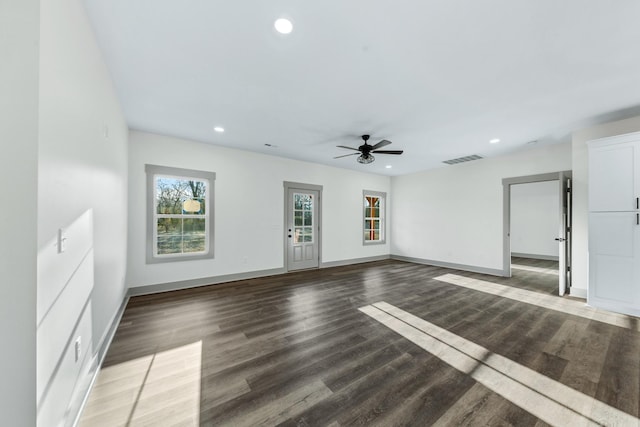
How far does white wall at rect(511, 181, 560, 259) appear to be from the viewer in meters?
7.50

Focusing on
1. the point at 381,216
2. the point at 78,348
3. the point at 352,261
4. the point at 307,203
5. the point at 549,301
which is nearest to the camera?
the point at 78,348

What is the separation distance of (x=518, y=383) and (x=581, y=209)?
3.73 meters

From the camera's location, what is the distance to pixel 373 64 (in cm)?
229

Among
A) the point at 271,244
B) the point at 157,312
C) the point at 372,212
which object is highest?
the point at 372,212

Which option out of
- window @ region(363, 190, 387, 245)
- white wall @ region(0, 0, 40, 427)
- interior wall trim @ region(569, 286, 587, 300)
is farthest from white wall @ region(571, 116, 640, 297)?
white wall @ region(0, 0, 40, 427)

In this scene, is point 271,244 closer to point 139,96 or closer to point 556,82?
point 139,96

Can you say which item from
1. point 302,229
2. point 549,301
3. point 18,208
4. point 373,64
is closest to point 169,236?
point 302,229

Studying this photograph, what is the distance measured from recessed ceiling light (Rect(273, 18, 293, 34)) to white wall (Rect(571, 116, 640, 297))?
16.1ft

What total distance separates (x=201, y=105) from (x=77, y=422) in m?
3.22

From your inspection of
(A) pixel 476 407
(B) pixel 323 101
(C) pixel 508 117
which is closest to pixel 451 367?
(A) pixel 476 407

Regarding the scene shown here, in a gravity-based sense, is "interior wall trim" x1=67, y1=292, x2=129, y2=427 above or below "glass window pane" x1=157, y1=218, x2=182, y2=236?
below

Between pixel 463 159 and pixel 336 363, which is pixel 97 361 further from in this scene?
pixel 463 159

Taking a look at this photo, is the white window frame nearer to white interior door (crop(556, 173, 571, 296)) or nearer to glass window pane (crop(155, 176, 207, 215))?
white interior door (crop(556, 173, 571, 296))

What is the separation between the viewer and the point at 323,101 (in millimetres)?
3014
